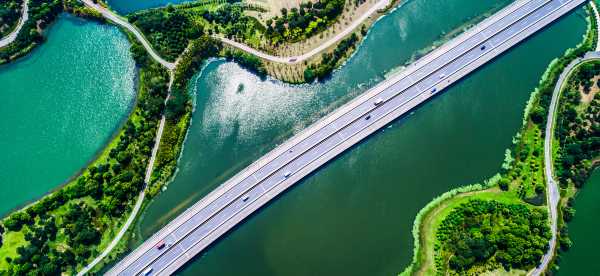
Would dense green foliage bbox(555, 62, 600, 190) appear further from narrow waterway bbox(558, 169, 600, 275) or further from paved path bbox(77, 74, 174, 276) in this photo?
paved path bbox(77, 74, 174, 276)

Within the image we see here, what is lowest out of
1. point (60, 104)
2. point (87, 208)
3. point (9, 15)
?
point (87, 208)

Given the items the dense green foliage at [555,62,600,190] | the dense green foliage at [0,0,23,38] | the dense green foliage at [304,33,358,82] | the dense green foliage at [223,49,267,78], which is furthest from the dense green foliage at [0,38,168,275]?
the dense green foliage at [555,62,600,190]

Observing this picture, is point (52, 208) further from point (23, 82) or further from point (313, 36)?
point (313, 36)

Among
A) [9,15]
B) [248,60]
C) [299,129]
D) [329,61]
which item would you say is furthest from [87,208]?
[329,61]

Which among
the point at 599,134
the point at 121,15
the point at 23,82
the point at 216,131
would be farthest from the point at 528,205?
the point at 23,82

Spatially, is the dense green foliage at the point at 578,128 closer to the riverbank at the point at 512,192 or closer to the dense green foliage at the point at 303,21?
the riverbank at the point at 512,192

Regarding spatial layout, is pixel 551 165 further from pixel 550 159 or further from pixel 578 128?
pixel 578 128

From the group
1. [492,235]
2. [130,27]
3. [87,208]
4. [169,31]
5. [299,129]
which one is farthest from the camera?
[130,27]
